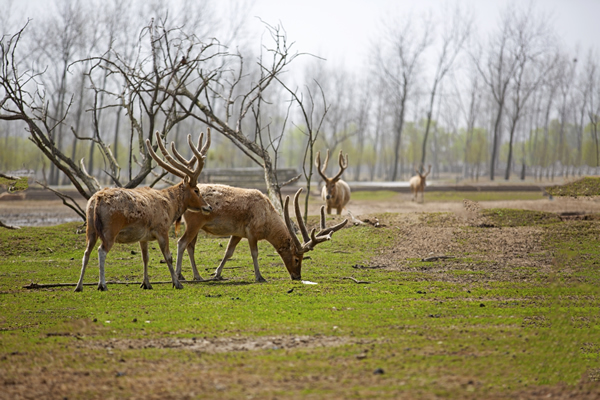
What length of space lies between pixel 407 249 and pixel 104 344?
9.29 meters

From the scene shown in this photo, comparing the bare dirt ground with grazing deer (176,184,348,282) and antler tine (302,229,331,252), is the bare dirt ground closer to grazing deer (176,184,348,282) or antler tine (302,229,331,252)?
grazing deer (176,184,348,282)

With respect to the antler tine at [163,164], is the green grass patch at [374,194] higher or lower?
lower

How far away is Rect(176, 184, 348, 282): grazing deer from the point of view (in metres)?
9.80

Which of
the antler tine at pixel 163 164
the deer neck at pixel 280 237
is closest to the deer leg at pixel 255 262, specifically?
the deer neck at pixel 280 237

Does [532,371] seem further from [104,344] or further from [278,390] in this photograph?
[104,344]

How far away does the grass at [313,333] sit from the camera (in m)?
4.51

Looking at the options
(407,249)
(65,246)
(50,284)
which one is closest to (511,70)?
(407,249)

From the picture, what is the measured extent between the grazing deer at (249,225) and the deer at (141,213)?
0.31m

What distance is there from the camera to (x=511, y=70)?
52.4 meters

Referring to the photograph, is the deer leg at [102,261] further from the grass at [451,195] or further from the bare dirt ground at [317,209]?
the grass at [451,195]

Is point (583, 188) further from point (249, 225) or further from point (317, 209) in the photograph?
point (317, 209)

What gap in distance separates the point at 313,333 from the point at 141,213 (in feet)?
12.1

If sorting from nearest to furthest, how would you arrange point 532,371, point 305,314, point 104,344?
point 532,371
point 104,344
point 305,314

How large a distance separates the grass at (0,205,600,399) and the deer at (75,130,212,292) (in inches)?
25.4
